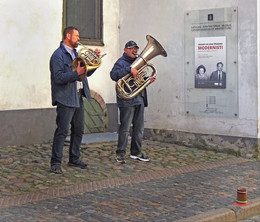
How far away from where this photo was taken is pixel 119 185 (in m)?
7.16

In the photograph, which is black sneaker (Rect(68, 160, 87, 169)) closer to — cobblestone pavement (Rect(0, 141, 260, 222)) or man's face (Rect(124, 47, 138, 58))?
cobblestone pavement (Rect(0, 141, 260, 222))

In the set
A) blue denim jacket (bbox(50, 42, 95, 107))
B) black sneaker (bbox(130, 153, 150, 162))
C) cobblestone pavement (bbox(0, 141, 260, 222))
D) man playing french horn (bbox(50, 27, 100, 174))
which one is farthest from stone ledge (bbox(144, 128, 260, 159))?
blue denim jacket (bbox(50, 42, 95, 107))

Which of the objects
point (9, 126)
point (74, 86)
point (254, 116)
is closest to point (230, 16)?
point (254, 116)

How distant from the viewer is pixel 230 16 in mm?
9836

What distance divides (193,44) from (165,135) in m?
1.90

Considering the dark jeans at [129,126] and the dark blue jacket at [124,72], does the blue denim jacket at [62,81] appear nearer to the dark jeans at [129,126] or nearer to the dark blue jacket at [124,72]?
the dark blue jacket at [124,72]

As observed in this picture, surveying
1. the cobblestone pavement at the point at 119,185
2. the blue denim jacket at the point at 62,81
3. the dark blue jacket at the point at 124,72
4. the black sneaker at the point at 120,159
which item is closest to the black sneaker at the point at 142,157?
the cobblestone pavement at the point at 119,185

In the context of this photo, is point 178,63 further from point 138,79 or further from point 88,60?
point 88,60

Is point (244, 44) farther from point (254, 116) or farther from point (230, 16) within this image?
point (254, 116)

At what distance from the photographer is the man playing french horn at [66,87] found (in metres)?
7.47

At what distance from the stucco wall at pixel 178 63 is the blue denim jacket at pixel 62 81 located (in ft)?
10.9

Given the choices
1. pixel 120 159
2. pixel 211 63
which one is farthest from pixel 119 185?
pixel 211 63

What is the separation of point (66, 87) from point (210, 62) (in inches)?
136

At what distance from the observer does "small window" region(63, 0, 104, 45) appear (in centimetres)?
1089
